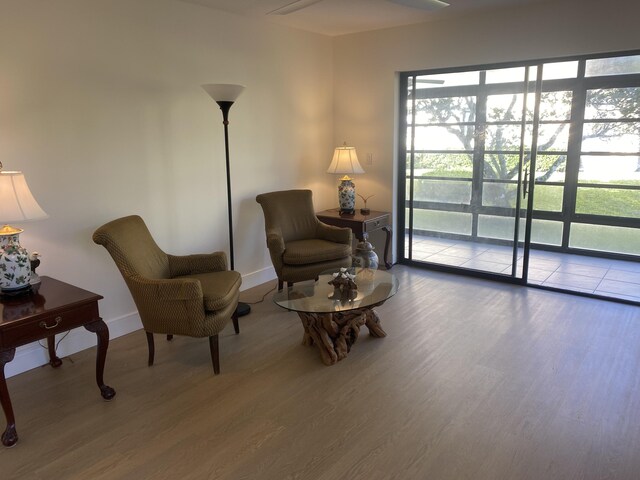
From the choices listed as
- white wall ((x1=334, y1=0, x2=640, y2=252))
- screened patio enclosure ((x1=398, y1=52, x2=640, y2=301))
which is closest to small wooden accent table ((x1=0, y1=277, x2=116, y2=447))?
white wall ((x1=334, y1=0, x2=640, y2=252))

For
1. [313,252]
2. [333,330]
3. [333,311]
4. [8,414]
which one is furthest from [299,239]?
[8,414]

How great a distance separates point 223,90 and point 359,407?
2429 mm

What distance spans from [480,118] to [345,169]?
140 cm

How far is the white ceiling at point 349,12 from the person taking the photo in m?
3.93

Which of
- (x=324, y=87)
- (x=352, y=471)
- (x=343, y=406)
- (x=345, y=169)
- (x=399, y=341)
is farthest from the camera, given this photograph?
(x=324, y=87)

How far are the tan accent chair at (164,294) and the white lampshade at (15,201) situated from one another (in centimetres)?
39

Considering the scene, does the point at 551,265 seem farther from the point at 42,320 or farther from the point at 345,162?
the point at 42,320

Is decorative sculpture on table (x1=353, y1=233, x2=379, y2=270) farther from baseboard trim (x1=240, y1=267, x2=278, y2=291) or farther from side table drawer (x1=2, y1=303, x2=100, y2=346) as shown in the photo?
side table drawer (x1=2, y1=303, x2=100, y2=346)

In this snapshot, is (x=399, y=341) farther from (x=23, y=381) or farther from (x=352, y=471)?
(x=23, y=381)

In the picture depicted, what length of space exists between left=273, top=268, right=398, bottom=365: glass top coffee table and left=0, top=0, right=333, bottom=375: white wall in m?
1.33

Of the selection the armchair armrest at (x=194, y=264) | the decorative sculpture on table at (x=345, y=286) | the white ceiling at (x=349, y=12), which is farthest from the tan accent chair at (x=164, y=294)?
the white ceiling at (x=349, y=12)

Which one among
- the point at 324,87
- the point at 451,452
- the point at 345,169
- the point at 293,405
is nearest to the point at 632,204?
the point at 345,169

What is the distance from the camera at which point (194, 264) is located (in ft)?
11.4

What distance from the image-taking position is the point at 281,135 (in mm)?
4855
